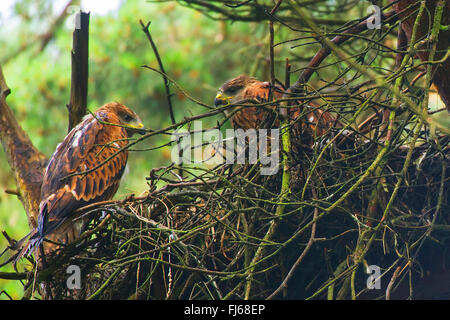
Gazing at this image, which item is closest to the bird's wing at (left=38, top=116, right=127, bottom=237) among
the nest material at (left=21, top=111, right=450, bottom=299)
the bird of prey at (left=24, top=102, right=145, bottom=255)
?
the bird of prey at (left=24, top=102, right=145, bottom=255)

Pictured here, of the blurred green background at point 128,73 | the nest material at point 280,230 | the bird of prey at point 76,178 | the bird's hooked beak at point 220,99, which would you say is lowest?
the nest material at point 280,230

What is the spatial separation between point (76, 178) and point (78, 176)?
0.02 m

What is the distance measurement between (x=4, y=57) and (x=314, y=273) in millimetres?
6794

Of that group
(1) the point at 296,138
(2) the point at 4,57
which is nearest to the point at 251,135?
(1) the point at 296,138

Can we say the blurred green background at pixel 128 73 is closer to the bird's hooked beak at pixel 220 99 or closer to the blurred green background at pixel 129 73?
the blurred green background at pixel 129 73

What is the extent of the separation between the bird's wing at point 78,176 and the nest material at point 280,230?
37 centimetres

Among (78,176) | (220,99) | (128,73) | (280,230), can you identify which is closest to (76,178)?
(78,176)

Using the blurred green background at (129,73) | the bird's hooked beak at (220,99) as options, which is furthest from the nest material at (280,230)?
the blurred green background at (129,73)

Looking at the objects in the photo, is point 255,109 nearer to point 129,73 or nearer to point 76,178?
point 76,178

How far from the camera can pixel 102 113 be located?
434 cm

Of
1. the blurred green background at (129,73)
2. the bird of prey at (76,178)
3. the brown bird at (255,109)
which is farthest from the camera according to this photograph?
the blurred green background at (129,73)

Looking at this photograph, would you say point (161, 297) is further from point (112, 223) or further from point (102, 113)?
point (102, 113)

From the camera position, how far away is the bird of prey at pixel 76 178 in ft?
11.5

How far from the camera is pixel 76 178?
374cm
